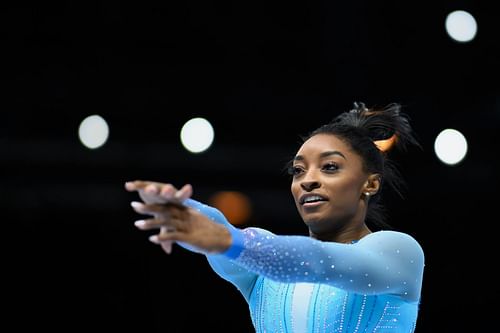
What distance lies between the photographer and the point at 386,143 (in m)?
2.36

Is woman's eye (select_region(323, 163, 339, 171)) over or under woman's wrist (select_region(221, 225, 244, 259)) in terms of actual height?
over

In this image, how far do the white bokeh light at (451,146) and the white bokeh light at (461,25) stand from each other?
52cm

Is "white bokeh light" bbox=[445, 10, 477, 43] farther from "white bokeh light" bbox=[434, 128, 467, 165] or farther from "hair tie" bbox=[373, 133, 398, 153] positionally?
"hair tie" bbox=[373, 133, 398, 153]

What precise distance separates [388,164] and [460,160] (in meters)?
2.22

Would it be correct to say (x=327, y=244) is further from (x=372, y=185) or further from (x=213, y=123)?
(x=213, y=123)

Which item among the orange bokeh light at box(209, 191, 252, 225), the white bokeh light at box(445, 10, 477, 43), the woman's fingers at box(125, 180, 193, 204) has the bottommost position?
the woman's fingers at box(125, 180, 193, 204)

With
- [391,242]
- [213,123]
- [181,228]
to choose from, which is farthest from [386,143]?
[213,123]

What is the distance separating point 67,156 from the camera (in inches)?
180

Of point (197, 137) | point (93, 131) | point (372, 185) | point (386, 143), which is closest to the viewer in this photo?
point (372, 185)

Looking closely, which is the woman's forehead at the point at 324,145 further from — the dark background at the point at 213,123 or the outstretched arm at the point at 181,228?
the dark background at the point at 213,123

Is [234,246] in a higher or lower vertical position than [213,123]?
lower

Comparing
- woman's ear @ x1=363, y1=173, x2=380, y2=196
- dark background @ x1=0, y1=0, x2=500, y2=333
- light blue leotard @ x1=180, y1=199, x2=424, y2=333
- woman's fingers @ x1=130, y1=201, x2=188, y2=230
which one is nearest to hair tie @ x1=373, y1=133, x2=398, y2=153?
woman's ear @ x1=363, y1=173, x2=380, y2=196

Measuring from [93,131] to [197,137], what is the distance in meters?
0.60

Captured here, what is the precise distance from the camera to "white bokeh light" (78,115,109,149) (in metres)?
4.47
